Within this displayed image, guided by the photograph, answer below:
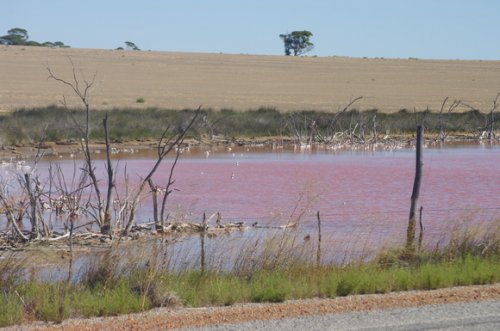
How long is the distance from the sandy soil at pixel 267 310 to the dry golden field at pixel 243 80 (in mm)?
39278

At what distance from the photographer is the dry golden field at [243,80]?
61.8 meters

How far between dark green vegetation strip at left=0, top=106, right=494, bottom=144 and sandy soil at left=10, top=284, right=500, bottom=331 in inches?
1059

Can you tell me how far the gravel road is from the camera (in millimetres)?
9297

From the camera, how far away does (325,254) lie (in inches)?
564

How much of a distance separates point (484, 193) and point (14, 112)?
25568mm

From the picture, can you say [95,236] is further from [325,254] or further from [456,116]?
[456,116]

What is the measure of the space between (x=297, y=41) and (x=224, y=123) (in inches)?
3837

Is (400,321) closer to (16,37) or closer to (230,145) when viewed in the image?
(230,145)

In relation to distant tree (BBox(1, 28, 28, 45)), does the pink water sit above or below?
below

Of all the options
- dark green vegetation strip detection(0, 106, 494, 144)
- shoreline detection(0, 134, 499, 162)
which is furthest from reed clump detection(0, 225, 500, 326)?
dark green vegetation strip detection(0, 106, 494, 144)

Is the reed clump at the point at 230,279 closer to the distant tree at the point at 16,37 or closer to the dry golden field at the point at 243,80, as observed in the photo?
the dry golden field at the point at 243,80

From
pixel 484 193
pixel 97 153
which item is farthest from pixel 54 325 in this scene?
pixel 97 153

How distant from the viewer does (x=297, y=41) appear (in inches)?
5477

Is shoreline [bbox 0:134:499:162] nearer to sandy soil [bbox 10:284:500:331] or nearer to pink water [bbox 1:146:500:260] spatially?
pink water [bbox 1:146:500:260]
